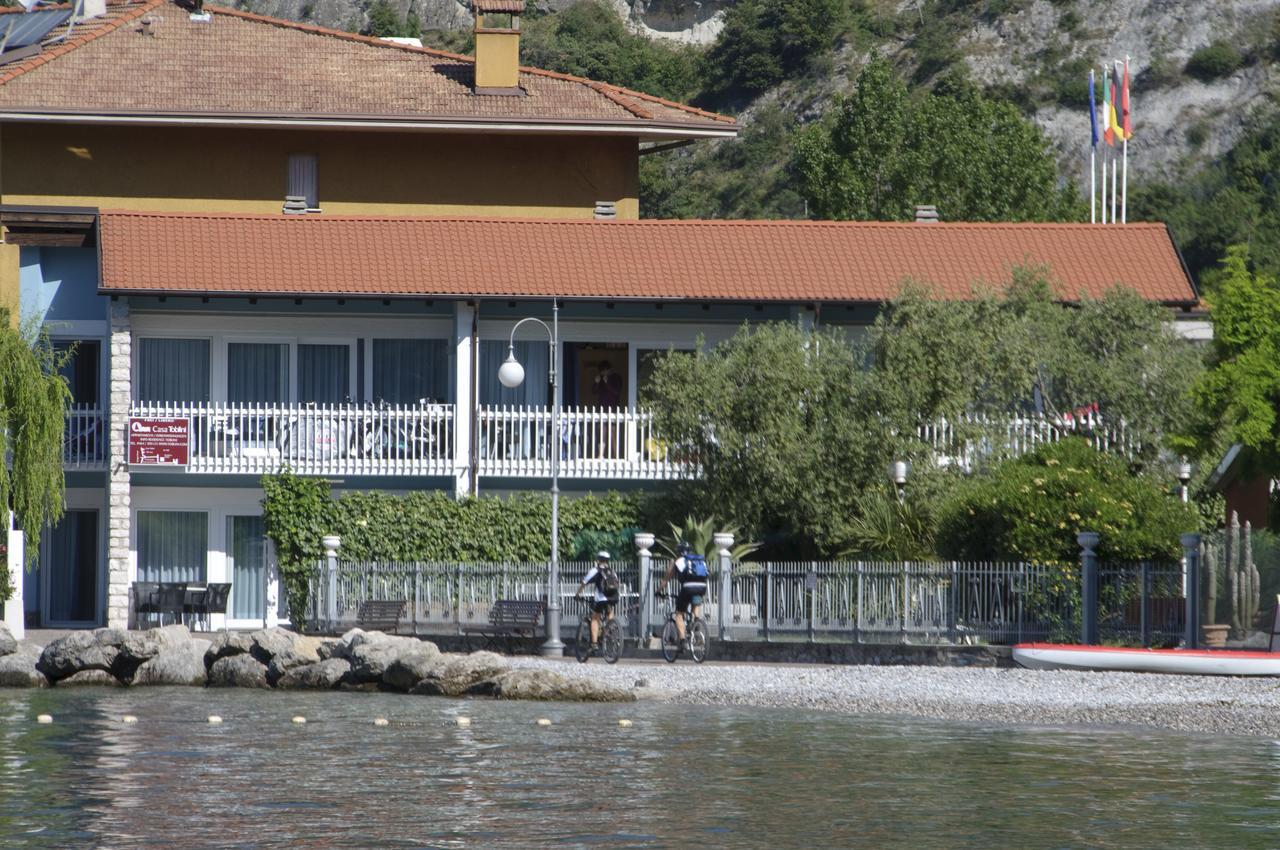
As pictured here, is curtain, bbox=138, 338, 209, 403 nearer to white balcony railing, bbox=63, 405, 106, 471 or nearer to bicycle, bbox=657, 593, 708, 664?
white balcony railing, bbox=63, 405, 106, 471

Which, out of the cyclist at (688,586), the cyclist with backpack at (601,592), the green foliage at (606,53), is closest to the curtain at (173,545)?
the cyclist with backpack at (601,592)

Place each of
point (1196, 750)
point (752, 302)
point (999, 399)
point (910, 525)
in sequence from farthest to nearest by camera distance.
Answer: point (752, 302)
point (999, 399)
point (910, 525)
point (1196, 750)

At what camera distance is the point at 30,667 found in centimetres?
2786

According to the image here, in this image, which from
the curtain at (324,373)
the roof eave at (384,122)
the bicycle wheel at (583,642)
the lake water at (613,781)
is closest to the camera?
the lake water at (613,781)

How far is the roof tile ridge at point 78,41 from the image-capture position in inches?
1610

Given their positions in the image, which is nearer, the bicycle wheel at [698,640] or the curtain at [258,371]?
the bicycle wheel at [698,640]

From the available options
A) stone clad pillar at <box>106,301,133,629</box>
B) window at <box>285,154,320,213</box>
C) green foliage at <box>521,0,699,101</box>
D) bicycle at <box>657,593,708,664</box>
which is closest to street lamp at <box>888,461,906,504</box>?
bicycle at <box>657,593,708,664</box>

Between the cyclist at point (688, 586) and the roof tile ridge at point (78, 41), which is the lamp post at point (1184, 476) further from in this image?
the roof tile ridge at point (78, 41)

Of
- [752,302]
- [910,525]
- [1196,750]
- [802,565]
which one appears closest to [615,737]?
[1196,750]

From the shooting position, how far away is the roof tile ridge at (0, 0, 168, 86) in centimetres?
4091

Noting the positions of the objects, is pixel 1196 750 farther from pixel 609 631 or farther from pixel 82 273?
pixel 82 273

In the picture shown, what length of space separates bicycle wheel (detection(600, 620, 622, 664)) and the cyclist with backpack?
106 millimetres

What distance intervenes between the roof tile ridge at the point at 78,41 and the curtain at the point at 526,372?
1203 cm

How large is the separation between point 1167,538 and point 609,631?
7.71 m
